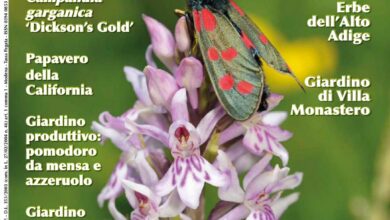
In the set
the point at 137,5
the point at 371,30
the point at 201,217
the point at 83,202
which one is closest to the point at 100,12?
the point at 137,5

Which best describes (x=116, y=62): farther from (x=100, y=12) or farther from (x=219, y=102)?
(x=219, y=102)

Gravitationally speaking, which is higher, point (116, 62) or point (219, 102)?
point (116, 62)

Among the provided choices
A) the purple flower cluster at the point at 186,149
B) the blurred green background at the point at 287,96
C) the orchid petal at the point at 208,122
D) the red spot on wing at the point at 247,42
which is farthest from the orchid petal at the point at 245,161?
the blurred green background at the point at 287,96

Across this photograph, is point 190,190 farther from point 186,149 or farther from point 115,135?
point 115,135

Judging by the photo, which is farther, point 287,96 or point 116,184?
point 287,96

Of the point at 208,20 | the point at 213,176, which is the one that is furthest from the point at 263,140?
the point at 208,20

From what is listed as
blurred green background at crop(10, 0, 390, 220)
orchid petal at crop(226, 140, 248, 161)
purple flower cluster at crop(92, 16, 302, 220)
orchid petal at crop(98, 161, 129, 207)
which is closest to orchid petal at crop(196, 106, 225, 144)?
purple flower cluster at crop(92, 16, 302, 220)
